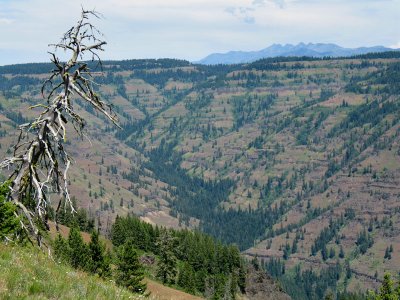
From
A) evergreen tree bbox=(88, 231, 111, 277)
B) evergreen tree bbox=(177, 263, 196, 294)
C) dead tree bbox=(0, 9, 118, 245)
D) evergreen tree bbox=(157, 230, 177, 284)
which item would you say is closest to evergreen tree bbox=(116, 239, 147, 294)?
evergreen tree bbox=(88, 231, 111, 277)

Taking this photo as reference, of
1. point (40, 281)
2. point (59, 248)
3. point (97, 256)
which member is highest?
point (40, 281)

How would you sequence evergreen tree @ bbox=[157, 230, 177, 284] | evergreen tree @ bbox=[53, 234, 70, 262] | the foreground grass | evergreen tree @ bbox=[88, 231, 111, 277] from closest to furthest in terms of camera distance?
the foreground grass → evergreen tree @ bbox=[53, 234, 70, 262] → evergreen tree @ bbox=[88, 231, 111, 277] → evergreen tree @ bbox=[157, 230, 177, 284]

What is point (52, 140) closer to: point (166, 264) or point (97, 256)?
point (97, 256)

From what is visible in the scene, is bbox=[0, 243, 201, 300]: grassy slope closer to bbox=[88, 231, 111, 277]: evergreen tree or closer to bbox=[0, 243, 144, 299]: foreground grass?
bbox=[0, 243, 144, 299]: foreground grass

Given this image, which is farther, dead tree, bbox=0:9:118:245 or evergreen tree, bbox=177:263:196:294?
evergreen tree, bbox=177:263:196:294

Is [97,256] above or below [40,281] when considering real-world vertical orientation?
below

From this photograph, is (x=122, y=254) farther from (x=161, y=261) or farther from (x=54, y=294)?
(x=54, y=294)

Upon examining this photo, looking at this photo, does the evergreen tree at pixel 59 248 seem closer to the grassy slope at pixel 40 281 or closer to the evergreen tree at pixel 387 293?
the grassy slope at pixel 40 281

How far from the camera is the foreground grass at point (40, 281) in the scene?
39.4ft

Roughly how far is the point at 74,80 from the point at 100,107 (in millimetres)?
1254

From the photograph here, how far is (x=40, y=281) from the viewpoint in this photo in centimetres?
1274

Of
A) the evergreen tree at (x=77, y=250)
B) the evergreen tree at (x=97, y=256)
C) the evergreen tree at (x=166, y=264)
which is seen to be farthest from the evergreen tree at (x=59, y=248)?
the evergreen tree at (x=166, y=264)

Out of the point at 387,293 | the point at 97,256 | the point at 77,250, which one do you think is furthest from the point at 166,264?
the point at 387,293

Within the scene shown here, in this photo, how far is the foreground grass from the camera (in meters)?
12.0
